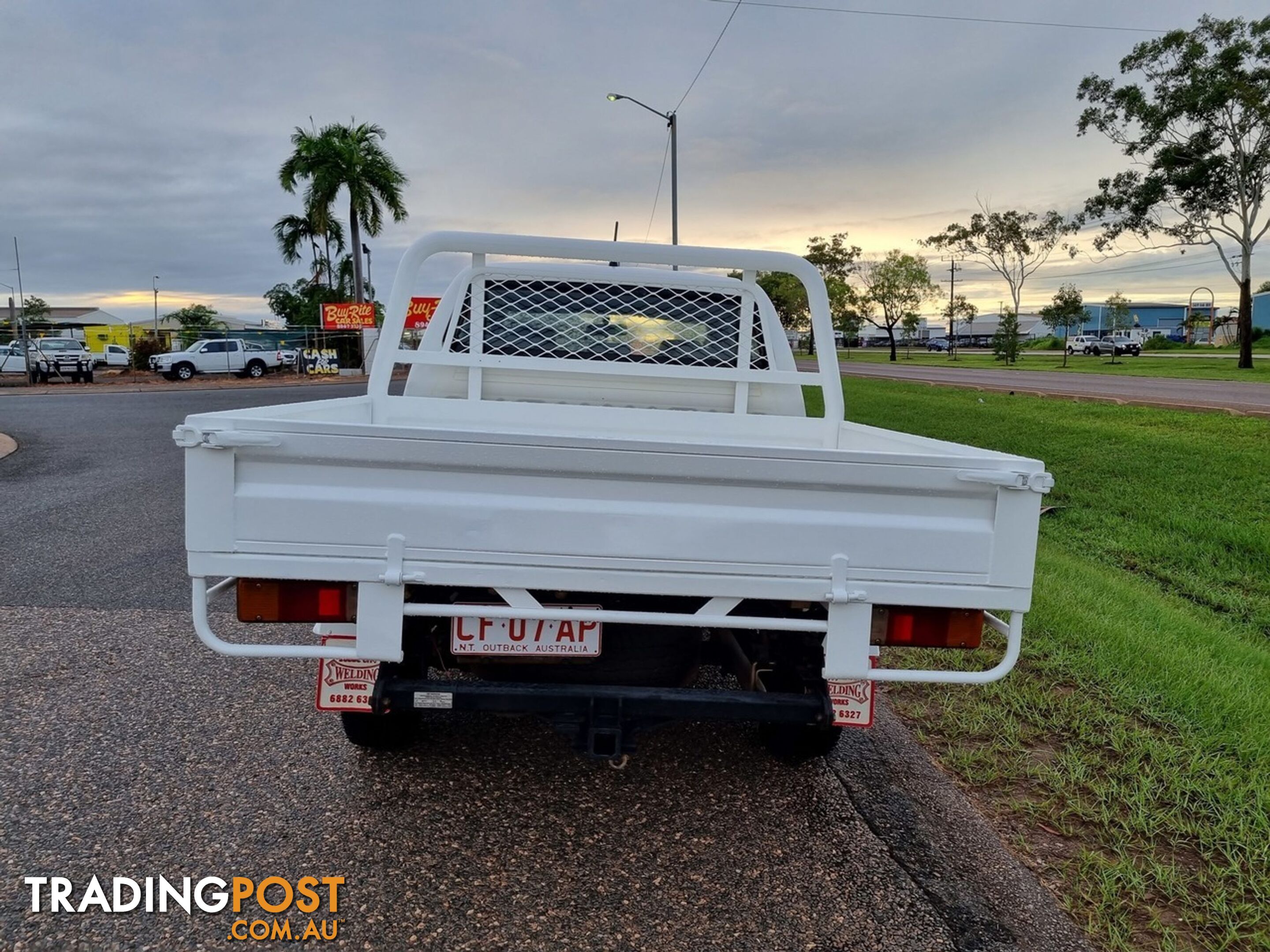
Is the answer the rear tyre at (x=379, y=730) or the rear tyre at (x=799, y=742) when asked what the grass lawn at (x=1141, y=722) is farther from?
the rear tyre at (x=379, y=730)

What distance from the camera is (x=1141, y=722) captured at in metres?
4.00

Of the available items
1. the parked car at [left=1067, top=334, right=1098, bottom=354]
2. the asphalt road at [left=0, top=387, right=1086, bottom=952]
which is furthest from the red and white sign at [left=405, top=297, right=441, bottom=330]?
the parked car at [left=1067, top=334, right=1098, bottom=354]

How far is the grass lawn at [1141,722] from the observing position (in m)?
2.80

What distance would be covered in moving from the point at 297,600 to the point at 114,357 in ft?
142

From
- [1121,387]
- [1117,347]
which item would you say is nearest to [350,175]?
[1121,387]

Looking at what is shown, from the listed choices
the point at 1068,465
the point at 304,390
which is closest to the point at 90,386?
the point at 304,390

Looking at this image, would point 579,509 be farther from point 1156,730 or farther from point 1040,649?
point 1040,649

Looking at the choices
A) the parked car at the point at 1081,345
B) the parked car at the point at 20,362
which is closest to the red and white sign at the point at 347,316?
the parked car at the point at 20,362

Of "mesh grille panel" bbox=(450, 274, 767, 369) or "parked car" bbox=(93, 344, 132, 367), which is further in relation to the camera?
"parked car" bbox=(93, 344, 132, 367)

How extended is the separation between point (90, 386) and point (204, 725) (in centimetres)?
2857

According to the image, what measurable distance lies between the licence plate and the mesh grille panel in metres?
1.94

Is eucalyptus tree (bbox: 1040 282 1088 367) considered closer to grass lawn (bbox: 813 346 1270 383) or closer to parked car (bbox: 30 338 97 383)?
grass lawn (bbox: 813 346 1270 383)

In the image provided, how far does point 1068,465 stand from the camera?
407 inches

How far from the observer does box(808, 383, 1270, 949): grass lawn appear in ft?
9.18
